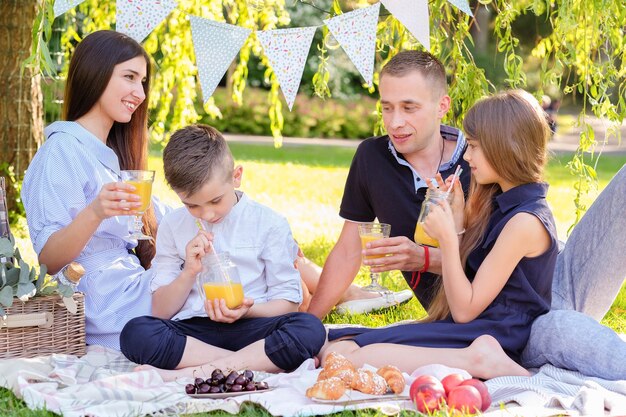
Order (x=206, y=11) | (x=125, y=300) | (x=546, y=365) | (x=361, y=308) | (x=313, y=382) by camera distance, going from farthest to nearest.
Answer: (x=206, y=11)
(x=361, y=308)
(x=125, y=300)
(x=546, y=365)
(x=313, y=382)

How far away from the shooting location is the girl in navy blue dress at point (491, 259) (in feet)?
11.3

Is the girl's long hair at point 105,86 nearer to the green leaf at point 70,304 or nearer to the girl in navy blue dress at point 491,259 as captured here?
the green leaf at point 70,304

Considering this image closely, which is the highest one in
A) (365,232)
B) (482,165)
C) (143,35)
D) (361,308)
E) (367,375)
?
(143,35)

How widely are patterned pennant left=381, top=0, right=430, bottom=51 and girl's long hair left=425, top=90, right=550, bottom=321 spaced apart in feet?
1.54

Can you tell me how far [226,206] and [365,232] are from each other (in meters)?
0.54

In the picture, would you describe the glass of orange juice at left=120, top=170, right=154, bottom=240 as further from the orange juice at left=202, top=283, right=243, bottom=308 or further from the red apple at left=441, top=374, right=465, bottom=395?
the red apple at left=441, top=374, right=465, bottom=395

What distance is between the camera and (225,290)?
3.42 m

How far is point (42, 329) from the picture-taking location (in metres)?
3.60

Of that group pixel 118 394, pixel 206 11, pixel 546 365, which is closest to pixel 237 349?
pixel 118 394

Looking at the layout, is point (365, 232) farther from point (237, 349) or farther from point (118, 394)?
point (118, 394)

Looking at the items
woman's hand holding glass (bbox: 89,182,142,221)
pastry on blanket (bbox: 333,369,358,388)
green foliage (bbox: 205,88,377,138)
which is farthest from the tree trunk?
green foliage (bbox: 205,88,377,138)

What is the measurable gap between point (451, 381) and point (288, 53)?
163 centimetres

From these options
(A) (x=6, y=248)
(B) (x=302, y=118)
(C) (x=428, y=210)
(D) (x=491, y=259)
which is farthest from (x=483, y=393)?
(B) (x=302, y=118)

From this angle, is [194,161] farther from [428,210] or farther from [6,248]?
[428,210]
